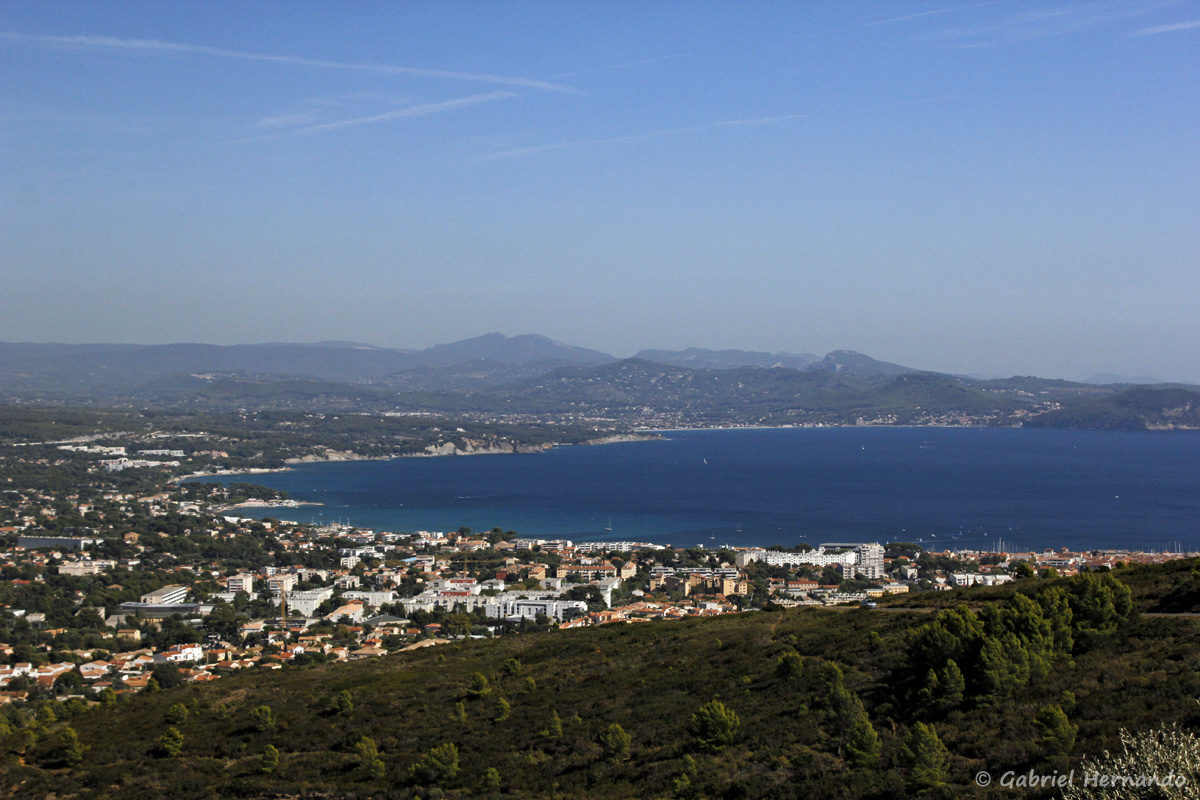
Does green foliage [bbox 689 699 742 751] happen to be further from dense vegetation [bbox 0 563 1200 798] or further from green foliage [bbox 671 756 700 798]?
green foliage [bbox 671 756 700 798]

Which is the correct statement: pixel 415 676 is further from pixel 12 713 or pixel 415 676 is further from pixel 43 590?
pixel 43 590

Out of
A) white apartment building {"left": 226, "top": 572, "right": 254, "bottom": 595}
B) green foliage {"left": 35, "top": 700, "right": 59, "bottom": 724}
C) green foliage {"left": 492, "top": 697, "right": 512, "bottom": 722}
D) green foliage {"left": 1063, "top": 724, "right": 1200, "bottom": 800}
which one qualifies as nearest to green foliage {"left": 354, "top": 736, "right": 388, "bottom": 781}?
green foliage {"left": 492, "top": 697, "right": 512, "bottom": 722}

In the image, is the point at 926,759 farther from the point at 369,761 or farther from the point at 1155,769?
the point at 369,761

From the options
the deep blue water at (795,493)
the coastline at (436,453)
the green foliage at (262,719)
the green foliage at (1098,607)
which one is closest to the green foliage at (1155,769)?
the green foliage at (1098,607)

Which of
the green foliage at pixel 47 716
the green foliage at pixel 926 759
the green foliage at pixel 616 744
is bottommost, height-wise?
the green foliage at pixel 47 716

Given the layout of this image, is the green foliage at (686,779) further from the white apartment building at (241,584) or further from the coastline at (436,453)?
the coastline at (436,453)

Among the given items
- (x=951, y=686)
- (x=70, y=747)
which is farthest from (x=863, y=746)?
(x=70, y=747)
